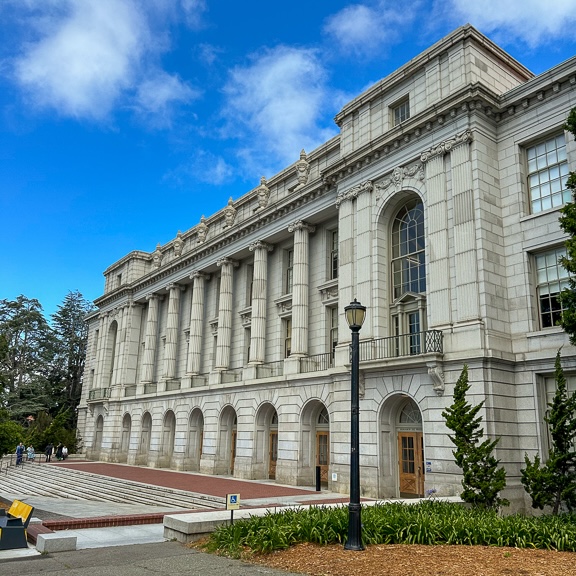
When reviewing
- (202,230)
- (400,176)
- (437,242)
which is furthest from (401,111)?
(202,230)

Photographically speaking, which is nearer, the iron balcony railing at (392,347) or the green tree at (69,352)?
the iron balcony railing at (392,347)

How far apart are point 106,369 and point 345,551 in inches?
1937

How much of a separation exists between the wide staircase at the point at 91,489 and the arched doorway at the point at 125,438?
1008 centimetres

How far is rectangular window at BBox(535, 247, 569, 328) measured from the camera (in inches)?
794

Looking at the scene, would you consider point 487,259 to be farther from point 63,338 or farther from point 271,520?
point 63,338

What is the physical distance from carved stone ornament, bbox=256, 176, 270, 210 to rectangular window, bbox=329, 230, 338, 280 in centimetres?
603

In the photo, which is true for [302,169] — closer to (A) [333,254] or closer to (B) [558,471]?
(A) [333,254]

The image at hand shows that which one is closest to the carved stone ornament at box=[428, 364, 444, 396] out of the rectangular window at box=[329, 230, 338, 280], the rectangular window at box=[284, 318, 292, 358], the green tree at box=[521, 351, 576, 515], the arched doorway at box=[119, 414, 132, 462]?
the green tree at box=[521, 351, 576, 515]

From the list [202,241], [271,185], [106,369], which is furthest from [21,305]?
[271,185]

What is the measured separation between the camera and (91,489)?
2666cm

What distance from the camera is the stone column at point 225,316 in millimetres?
36500

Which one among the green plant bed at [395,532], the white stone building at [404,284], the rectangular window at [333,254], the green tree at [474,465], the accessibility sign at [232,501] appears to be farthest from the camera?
the rectangular window at [333,254]

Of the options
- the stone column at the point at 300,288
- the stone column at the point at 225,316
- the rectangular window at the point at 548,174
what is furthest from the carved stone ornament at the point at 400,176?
the stone column at the point at 225,316

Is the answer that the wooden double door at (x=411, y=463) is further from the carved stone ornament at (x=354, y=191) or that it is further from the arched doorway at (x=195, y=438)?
the arched doorway at (x=195, y=438)
